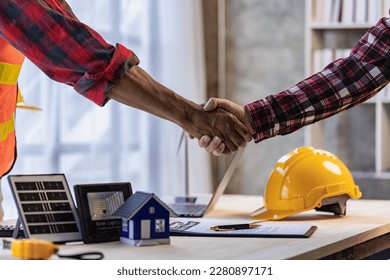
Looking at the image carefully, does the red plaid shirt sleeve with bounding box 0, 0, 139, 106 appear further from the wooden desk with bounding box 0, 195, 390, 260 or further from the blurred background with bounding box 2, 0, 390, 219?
the blurred background with bounding box 2, 0, 390, 219

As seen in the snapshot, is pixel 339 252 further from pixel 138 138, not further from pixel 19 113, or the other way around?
pixel 138 138

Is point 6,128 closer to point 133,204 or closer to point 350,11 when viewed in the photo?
point 133,204

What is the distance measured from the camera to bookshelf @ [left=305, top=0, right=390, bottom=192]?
4.28 meters

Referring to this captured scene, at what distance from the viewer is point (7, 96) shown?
2098 mm

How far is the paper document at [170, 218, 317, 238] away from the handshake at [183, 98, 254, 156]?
0.56 meters

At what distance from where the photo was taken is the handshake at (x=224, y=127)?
8.39ft

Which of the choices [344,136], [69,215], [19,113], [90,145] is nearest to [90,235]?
[69,215]

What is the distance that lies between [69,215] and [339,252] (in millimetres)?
622

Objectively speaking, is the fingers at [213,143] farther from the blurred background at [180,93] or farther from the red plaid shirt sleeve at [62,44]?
the blurred background at [180,93]

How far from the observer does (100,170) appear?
408 centimetres

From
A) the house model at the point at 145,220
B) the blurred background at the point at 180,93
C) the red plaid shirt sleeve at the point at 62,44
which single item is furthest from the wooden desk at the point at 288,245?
the blurred background at the point at 180,93

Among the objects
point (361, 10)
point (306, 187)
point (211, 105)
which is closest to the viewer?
point (306, 187)

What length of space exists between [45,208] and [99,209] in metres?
0.12

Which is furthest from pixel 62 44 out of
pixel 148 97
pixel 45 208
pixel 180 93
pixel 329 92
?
pixel 180 93
